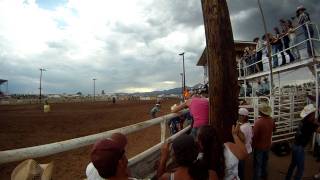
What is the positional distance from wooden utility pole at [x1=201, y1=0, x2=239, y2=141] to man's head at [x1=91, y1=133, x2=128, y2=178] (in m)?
2.44

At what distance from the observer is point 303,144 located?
6.14m

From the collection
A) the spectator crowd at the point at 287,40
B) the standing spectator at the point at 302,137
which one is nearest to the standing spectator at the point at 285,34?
the spectator crowd at the point at 287,40

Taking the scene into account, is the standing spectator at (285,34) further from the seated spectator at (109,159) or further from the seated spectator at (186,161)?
the seated spectator at (109,159)

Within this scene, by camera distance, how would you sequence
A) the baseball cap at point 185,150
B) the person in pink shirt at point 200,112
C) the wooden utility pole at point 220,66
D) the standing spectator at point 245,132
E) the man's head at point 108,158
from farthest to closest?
the standing spectator at point 245,132, the person in pink shirt at point 200,112, the wooden utility pole at point 220,66, the baseball cap at point 185,150, the man's head at point 108,158

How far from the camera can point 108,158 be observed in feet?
7.46

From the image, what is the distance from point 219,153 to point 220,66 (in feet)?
4.83

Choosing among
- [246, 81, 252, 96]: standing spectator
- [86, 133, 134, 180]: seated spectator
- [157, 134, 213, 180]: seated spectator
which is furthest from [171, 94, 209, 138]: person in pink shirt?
[246, 81, 252, 96]: standing spectator

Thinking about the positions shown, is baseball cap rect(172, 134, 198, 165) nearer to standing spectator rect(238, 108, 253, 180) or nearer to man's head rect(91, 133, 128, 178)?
man's head rect(91, 133, 128, 178)

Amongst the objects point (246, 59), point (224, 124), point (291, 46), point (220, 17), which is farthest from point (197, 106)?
point (246, 59)

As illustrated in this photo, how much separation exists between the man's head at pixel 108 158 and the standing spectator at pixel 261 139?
A: 4382 millimetres

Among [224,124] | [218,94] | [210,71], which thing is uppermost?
[210,71]

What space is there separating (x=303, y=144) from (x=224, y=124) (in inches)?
97.1

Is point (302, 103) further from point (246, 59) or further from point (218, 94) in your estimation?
point (218, 94)

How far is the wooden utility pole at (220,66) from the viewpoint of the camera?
177 inches
